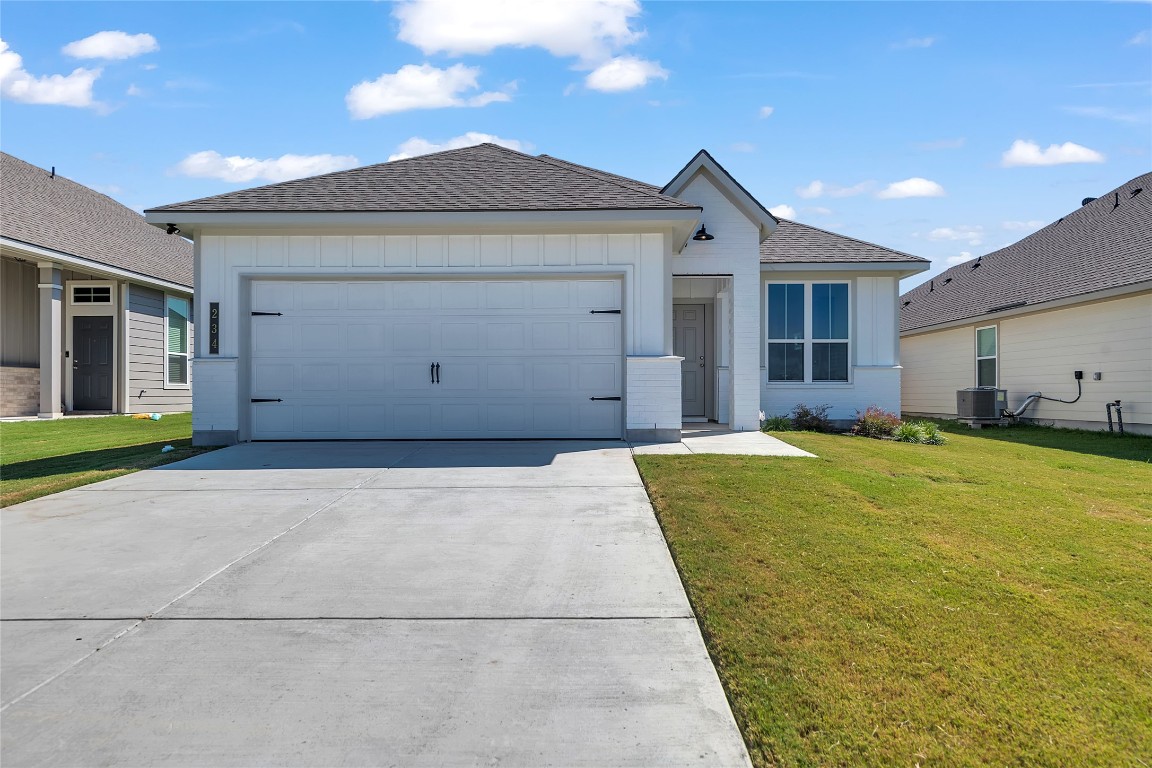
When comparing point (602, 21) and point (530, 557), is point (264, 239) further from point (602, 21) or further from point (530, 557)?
point (530, 557)

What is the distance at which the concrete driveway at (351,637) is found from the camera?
242cm

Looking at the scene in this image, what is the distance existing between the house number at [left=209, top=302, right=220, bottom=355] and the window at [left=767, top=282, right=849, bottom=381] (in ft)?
32.0

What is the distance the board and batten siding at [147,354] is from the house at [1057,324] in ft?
65.7

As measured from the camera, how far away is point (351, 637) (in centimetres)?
325

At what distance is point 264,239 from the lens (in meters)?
9.80

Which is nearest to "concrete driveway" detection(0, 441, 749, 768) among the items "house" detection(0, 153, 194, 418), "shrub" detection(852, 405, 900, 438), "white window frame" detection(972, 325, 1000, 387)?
"shrub" detection(852, 405, 900, 438)

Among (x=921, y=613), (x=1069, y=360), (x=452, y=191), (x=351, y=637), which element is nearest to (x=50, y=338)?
(x=452, y=191)

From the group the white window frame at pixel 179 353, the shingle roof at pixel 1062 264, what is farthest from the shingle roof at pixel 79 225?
the shingle roof at pixel 1062 264

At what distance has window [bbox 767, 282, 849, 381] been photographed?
13477 mm

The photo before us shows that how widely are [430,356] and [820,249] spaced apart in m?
8.31

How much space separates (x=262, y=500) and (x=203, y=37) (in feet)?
24.4

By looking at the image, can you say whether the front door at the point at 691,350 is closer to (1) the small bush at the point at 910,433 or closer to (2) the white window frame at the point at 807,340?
(2) the white window frame at the point at 807,340

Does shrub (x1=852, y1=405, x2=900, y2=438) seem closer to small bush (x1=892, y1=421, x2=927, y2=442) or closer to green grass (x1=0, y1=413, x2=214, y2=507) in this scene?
small bush (x1=892, y1=421, x2=927, y2=442)

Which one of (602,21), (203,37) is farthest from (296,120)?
(602,21)
